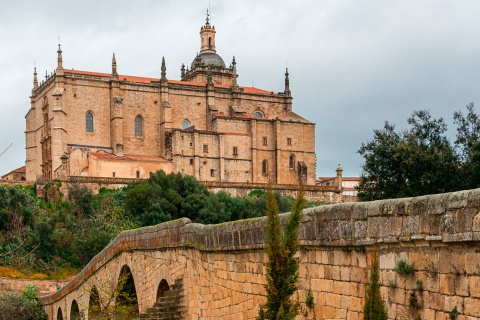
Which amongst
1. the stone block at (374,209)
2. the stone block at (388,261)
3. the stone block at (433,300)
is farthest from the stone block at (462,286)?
the stone block at (374,209)

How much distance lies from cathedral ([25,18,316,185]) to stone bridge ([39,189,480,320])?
54.4 meters

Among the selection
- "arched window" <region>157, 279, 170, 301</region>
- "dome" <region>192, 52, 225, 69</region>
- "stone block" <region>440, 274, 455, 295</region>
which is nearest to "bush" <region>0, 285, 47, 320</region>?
"arched window" <region>157, 279, 170, 301</region>

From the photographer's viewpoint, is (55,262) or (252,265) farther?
(55,262)

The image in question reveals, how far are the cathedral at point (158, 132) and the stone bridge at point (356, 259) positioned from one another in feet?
179

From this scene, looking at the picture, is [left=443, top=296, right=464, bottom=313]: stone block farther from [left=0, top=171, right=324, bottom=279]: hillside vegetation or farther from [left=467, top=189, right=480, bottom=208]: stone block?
[left=0, top=171, right=324, bottom=279]: hillside vegetation

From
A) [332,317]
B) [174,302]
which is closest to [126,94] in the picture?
[174,302]

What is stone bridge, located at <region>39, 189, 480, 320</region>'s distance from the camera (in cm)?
677

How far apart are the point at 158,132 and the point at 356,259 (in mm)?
67151

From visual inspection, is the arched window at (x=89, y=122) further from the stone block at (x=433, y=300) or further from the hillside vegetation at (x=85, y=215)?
the stone block at (x=433, y=300)

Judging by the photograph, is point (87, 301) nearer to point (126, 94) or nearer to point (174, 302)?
point (174, 302)

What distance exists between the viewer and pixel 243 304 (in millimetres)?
11914

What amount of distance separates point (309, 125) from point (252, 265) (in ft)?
216

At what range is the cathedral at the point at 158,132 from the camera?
70500 millimetres

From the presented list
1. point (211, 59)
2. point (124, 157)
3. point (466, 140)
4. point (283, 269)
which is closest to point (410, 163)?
point (466, 140)
